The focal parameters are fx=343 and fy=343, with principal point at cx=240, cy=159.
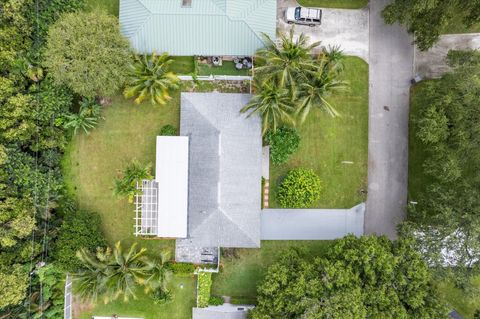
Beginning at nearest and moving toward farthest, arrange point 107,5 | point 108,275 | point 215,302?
point 108,275, point 215,302, point 107,5

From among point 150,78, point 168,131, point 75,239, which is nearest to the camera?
point 150,78

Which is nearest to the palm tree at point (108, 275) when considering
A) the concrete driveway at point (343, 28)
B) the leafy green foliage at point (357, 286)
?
the leafy green foliage at point (357, 286)

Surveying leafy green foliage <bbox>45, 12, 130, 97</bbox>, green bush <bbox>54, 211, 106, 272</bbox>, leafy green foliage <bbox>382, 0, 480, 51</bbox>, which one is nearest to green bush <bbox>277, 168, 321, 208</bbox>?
leafy green foliage <bbox>382, 0, 480, 51</bbox>

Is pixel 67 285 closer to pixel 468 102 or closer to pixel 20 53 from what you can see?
pixel 20 53

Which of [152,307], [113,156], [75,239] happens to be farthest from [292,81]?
[152,307]

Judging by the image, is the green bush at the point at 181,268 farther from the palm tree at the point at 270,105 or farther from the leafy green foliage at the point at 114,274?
the palm tree at the point at 270,105

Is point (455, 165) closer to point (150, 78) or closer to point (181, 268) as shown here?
point (181, 268)
